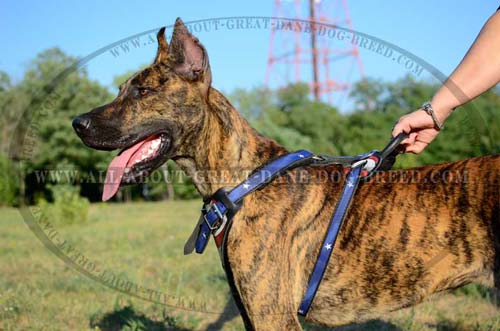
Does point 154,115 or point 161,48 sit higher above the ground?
point 161,48

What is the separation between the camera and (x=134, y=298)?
5.95m

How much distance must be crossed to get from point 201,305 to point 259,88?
23526 millimetres

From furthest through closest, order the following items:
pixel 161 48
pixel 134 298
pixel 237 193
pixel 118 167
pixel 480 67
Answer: pixel 134 298, pixel 161 48, pixel 118 167, pixel 237 193, pixel 480 67

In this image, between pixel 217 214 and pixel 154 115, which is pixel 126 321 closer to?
pixel 217 214

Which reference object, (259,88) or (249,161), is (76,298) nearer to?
(249,161)

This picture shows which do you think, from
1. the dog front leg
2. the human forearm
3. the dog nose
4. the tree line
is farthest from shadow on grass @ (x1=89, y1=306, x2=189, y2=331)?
the tree line

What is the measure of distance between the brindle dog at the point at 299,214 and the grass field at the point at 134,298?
1870mm

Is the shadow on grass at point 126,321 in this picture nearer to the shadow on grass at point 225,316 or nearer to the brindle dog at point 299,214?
the shadow on grass at point 225,316

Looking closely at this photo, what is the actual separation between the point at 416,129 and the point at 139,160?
1713 millimetres

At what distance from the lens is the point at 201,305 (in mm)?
5766

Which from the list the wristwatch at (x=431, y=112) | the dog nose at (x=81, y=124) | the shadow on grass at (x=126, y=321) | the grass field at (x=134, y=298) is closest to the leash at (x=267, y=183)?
the wristwatch at (x=431, y=112)

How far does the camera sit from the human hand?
3.19 metres

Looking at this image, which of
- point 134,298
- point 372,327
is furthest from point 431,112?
point 134,298

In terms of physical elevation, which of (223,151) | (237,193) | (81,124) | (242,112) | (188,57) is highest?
(242,112)
